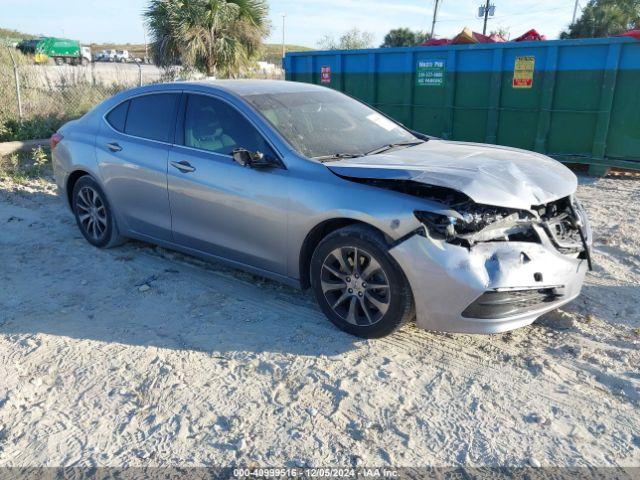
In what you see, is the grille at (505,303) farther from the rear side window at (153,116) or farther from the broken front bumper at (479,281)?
the rear side window at (153,116)

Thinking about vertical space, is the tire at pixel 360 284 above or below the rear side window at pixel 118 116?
below

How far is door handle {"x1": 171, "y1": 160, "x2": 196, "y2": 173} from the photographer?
4.67 m

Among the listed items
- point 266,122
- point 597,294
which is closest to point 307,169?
point 266,122

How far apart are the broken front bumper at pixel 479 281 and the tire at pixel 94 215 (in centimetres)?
329

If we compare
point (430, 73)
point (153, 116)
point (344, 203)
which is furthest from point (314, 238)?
point (430, 73)

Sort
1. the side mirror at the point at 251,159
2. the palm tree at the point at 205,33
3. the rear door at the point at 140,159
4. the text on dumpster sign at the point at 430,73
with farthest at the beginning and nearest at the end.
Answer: the palm tree at the point at 205,33 → the text on dumpster sign at the point at 430,73 → the rear door at the point at 140,159 → the side mirror at the point at 251,159

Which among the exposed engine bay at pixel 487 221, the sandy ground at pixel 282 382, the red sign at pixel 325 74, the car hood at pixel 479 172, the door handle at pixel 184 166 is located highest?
the red sign at pixel 325 74

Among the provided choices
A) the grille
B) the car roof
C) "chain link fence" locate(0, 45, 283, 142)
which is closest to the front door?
the car roof

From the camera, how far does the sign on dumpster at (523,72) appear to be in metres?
9.63

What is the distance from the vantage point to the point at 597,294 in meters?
4.64

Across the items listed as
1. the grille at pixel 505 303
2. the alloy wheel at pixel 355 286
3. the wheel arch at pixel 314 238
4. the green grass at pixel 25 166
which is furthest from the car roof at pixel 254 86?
the green grass at pixel 25 166

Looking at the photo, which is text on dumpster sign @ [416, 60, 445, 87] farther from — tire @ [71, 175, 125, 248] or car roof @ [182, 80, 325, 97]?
tire @ [71, 175, 125, 248]

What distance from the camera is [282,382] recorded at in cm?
346

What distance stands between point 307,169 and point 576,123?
7.02 metres
